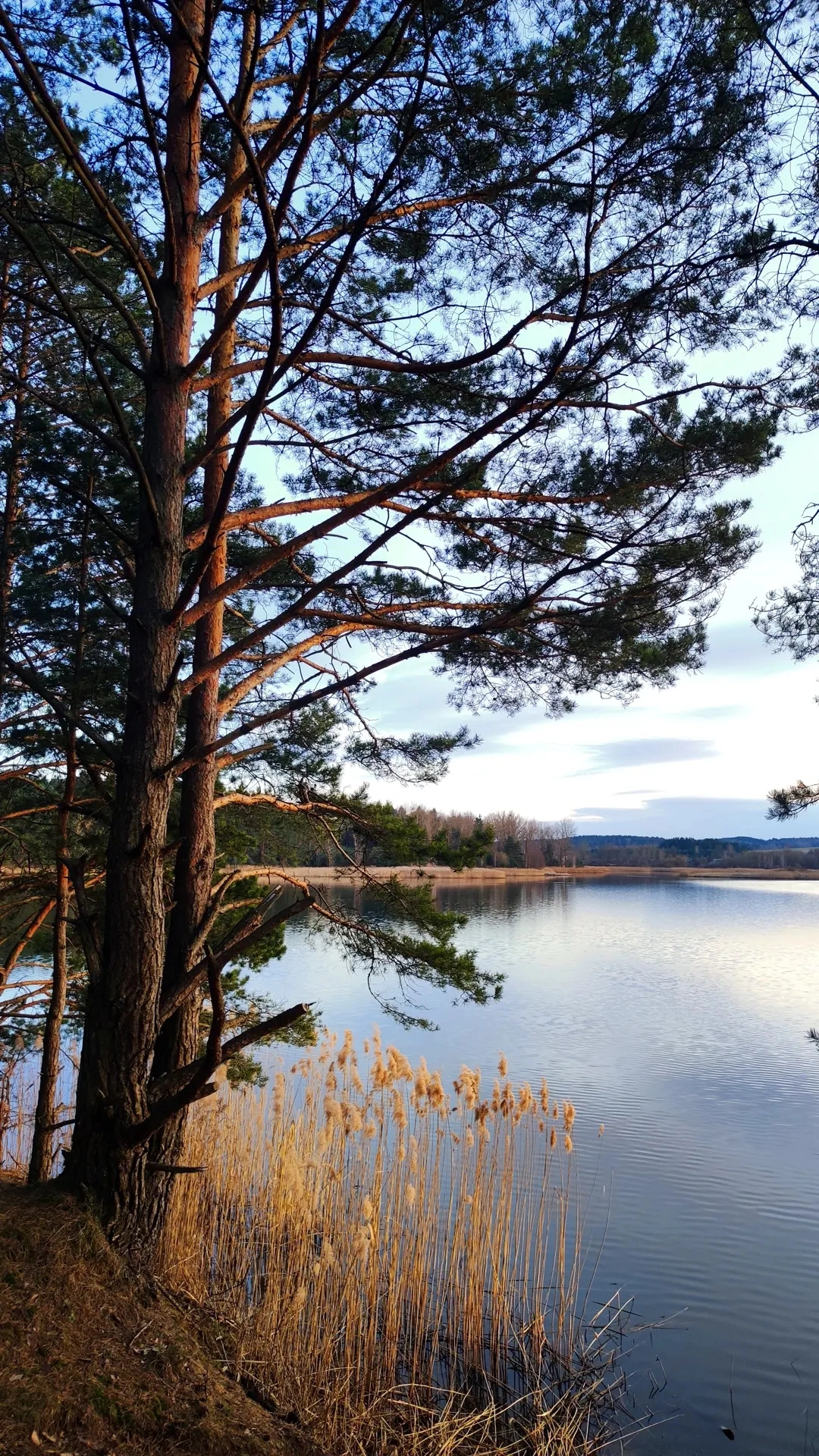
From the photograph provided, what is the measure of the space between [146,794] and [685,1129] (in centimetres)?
766

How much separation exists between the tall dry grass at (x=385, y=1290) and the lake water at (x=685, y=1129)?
1.42 ft

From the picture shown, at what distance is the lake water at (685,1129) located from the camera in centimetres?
486

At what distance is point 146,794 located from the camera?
10.8ft

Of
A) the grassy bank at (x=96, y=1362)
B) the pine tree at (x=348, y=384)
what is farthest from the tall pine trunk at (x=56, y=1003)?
the grassy bank at (x=96, y=1362)

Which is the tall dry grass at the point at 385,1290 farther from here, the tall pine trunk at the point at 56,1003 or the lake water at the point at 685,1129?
the tall pine trunk at the point at 56,1003

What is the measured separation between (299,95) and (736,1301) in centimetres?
651

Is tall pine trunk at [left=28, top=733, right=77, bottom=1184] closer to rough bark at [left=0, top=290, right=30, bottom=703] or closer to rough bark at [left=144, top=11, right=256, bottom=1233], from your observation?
rough bark at [left=0, top=290, right=30, bottom=703]

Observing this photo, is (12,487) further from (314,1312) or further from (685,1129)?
(685,1129)

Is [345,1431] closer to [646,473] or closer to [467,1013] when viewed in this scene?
[646,473]

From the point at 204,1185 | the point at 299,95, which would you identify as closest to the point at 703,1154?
the point at 204,1185

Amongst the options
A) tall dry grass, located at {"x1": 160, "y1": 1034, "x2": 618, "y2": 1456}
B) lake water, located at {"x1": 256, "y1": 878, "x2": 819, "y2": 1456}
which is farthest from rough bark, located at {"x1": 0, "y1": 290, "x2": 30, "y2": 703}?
lake water, located at {"x1": 256, "y1": 878, "x2": 819, "y2": 1456}

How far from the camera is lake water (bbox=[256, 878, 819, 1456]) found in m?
4.86

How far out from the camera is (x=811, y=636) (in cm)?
449

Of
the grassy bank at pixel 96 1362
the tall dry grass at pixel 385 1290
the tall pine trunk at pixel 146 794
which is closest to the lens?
the grassy bank at pixel 96 1362
